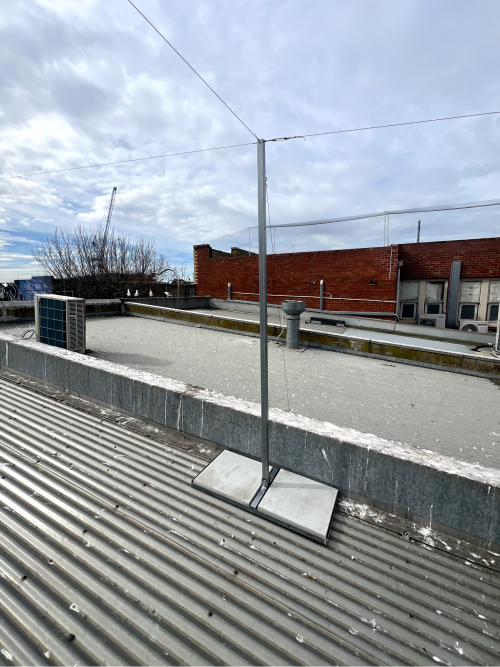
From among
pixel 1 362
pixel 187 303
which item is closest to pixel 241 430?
pixel 1 362

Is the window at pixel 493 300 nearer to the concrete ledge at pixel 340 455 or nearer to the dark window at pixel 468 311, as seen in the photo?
the dark window at pixel 468 311

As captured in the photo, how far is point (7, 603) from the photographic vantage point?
5.08 ft

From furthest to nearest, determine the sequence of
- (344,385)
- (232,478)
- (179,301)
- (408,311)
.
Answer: (179,301)
(408,311)
(344,385)
(232,478)

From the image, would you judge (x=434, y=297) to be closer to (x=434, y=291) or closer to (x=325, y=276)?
(x=434, y=291)

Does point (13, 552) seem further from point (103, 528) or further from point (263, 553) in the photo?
point (263, 553)

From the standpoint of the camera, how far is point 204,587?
1707 millimetres

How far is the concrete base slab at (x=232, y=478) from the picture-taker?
2337 millimetres

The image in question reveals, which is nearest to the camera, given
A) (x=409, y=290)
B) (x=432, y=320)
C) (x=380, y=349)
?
(x=380, y=349)

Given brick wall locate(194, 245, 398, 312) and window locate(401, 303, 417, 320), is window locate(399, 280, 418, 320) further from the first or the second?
brick wall locate(194, 245, 398, 312)

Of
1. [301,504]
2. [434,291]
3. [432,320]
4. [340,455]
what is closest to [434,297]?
[434,291]

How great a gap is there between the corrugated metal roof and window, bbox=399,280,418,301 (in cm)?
1312

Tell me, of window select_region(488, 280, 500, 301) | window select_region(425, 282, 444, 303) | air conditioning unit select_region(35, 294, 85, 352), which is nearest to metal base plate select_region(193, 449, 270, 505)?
Answer: air conditioning unit select_region(35, 294, 85, 352)

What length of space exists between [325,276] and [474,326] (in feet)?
20.8

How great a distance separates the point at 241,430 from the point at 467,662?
6.20 feet
